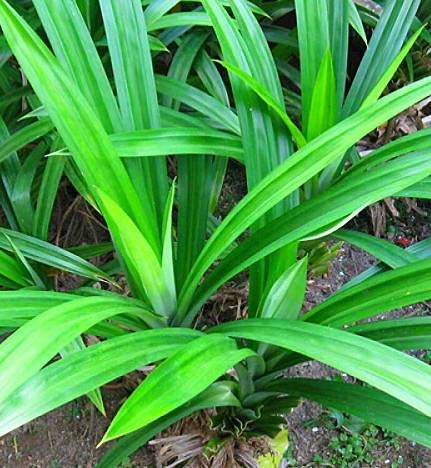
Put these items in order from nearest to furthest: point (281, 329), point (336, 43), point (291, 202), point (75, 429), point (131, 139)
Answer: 1. point (281, 329)
2. point (131, 139)
3. point (291, 202)
4. point (336, 43)
5. point (75, 429)

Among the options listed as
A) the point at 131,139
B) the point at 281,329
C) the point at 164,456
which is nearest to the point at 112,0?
the point at 131,139

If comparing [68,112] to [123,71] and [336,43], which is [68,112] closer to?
[123,71]

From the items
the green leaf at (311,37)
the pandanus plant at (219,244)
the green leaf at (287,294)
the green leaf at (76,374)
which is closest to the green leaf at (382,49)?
the pandanus plant at (219,244)

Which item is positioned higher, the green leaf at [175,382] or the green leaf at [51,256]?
the green leaf at [175,382]

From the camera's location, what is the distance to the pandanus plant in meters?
0.50

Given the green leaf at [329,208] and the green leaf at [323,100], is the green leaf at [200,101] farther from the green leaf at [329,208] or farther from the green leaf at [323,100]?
the green leaf at [329,208]

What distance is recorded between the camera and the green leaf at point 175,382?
445 millimetres

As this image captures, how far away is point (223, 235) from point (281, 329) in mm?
132

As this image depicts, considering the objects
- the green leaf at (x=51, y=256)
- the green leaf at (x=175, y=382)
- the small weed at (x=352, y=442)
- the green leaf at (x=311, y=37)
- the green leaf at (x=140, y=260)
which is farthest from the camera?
the small weed at (x=352, y=442)

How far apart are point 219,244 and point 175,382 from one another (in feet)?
0.71

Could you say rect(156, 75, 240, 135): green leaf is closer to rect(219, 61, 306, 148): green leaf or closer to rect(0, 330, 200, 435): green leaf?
rect(219, 61, 306, 148): green leaf

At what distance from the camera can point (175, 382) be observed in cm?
49

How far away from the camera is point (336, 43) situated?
37.4 inches

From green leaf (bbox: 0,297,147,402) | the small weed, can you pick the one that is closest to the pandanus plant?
green leaf (bbox: 0,297,147,402)
